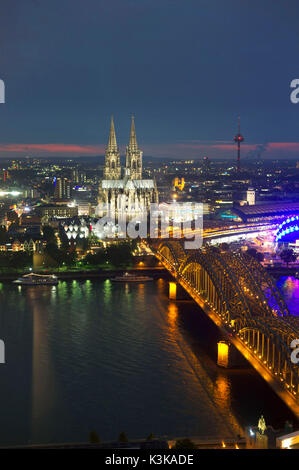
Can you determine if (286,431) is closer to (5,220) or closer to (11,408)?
(11,408)

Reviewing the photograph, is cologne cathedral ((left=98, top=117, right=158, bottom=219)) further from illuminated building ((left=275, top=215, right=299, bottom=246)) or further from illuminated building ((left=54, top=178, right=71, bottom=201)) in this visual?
illuminated building ((left=54, top=178, right=71, bottom=201))

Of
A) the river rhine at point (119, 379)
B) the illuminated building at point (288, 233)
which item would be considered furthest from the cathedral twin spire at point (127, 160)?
the river rhine at point (119, 379)

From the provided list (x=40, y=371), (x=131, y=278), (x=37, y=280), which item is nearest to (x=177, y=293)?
(x=131, y=278)

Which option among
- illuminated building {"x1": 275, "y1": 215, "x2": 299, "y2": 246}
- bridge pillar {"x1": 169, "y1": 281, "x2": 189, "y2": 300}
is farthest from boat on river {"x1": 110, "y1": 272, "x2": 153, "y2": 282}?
illuminated building {"x1": 275, "y1": 215, "x2": 299, "y2": 246}

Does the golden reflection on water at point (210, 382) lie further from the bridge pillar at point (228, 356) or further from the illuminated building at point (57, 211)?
the illuminated building at point (57, 211)

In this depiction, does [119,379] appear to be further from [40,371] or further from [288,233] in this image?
[288,233]

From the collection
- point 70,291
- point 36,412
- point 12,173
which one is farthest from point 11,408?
point 12,173
